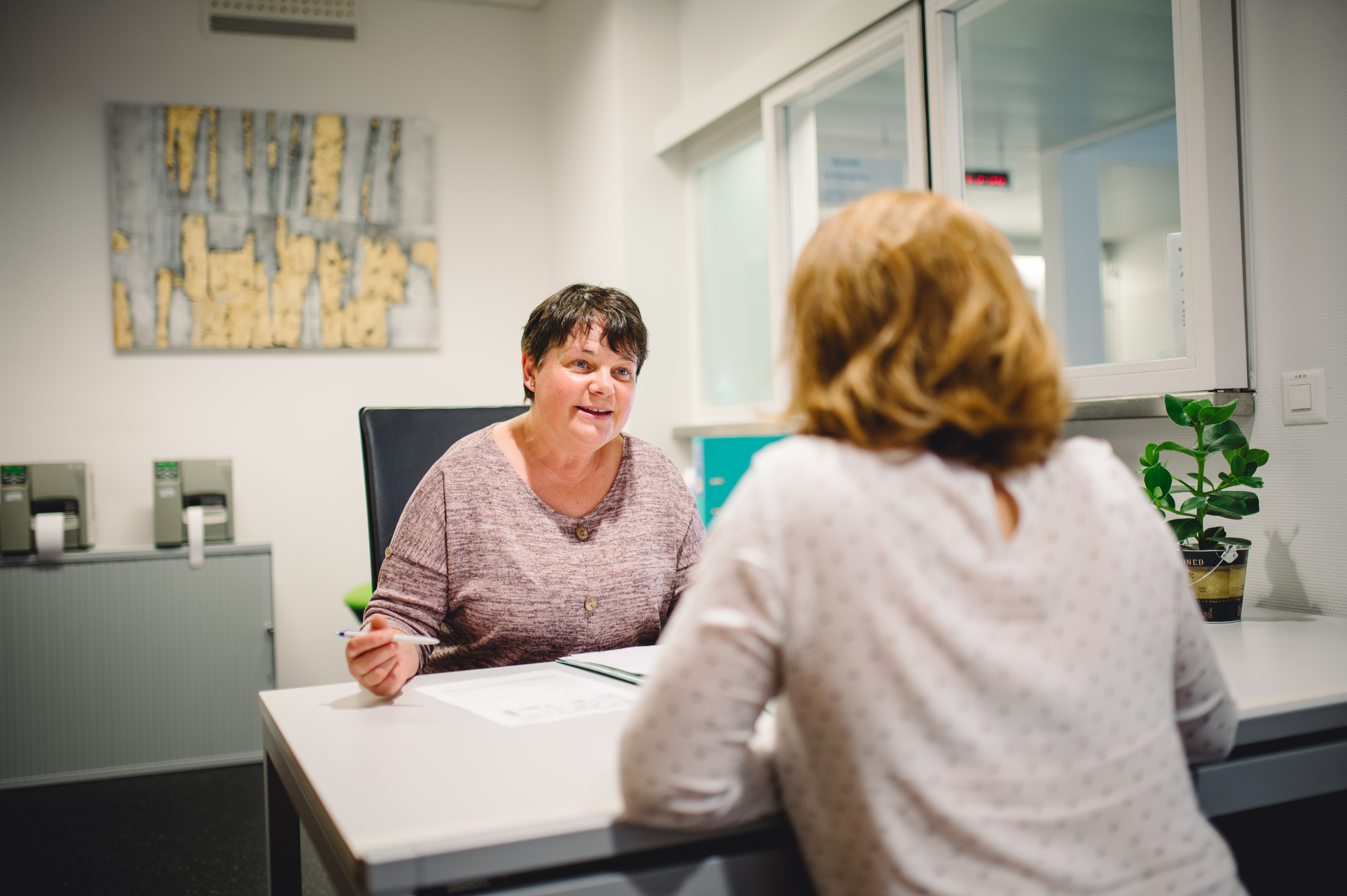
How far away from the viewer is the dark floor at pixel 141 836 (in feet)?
7.64

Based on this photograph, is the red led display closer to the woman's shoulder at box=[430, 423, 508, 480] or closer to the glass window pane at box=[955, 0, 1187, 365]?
the glass window pane at box=[955, 0, 1187, 365]

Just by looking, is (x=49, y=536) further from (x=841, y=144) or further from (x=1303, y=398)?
(x=1303, y=398)

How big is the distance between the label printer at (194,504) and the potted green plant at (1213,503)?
2902mm

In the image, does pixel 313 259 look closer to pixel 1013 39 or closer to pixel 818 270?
pixel 1013 39

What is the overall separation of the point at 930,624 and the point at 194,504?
3.27m

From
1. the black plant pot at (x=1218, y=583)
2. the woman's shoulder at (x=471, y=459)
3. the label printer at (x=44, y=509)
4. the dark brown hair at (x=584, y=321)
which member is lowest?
the black plant pot at (x=1218, y=583)

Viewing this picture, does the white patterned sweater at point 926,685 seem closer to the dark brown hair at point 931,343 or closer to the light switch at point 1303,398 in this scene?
the dark brown hair at point 931,343

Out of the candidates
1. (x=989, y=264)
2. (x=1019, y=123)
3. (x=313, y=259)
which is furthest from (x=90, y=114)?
(x=989, y=264)

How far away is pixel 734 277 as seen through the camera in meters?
3.57

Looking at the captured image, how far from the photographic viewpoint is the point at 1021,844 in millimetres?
695

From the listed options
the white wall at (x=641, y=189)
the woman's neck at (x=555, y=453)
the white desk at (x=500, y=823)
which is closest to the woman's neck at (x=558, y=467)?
the woman's neck at (x=555, y=453)

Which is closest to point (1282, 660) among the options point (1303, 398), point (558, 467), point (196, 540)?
point (1303, 398)

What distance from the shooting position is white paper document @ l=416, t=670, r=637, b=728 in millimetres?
1097

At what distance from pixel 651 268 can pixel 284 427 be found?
156 centimetres
